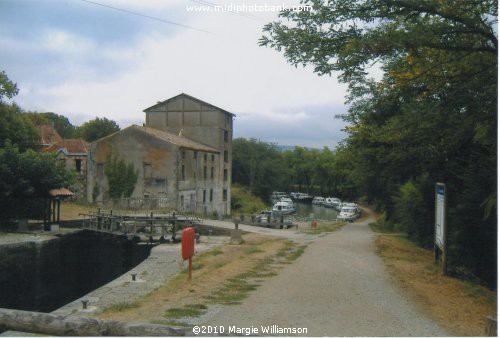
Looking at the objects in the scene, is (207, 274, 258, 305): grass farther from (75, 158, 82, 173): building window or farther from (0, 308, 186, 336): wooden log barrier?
(75, 158, 82, 173): building window

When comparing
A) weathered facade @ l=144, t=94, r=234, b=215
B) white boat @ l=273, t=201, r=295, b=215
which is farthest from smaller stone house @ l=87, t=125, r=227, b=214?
white boat @ l=273, t=201, r=295, b=215

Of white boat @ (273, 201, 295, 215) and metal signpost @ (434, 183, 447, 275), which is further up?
metal signpost @ (434, 183, 447, 275)

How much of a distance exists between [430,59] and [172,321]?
861 centimetres

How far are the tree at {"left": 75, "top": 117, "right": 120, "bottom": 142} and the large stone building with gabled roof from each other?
24.8 meters

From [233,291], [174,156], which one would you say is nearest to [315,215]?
[174,156]

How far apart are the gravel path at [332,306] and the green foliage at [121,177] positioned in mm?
27336

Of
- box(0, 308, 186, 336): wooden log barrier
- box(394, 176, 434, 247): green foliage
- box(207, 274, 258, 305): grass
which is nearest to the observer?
box(0, 308, 186, 336): wooden log barrier

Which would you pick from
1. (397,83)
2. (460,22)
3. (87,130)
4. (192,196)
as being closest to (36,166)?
(192,196)

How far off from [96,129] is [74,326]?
6721 cm

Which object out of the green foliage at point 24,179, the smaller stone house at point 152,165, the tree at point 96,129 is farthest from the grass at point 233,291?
the tree at point 96,129

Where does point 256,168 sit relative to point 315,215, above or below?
above

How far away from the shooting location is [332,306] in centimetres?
926

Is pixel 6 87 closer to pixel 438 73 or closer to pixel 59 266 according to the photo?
pixel 59 266

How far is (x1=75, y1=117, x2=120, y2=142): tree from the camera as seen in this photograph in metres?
70.2
